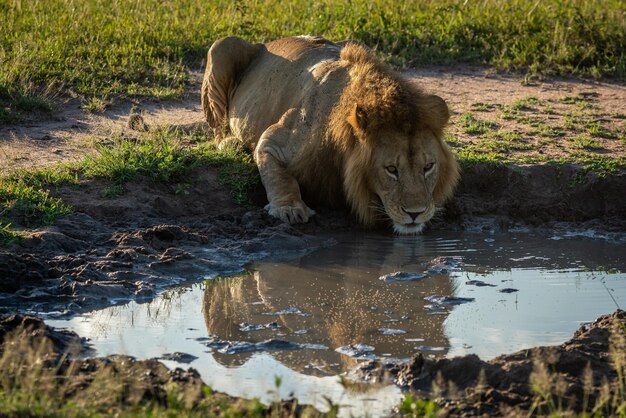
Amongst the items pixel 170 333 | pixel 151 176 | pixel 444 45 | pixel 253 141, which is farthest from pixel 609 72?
pixel 170 333

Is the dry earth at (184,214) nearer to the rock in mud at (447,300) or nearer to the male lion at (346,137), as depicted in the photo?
the male lion at (346,137)

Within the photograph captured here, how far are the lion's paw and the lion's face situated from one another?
24.9 inches

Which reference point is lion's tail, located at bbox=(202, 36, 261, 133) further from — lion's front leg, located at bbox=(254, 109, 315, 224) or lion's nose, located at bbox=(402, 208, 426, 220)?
lion's nose, located at bbox=(402, 208, 426, 220)

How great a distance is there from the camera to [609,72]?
37.5 ft

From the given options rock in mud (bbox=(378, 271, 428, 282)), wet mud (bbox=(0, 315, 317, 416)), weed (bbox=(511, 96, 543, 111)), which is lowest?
rock in mud (bbox=(378, 271, 428, 282))

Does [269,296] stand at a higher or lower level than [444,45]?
lower

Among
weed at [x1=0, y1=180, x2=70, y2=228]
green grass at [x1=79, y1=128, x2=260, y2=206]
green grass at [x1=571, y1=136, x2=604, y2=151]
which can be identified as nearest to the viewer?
weed at [x1=0, y1=180, x2=70, y2=228]

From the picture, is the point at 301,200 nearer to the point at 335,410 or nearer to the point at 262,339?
the point at 262,339

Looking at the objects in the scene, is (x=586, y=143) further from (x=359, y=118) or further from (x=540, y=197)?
(x=359, y=118)

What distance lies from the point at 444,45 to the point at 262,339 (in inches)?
266

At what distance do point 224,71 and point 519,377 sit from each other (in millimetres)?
5484

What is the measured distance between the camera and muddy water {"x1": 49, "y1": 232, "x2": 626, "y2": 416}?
5.41 meters

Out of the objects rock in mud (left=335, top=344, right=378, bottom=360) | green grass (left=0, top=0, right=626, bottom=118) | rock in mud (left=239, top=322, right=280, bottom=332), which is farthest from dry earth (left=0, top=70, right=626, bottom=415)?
rock in mud (left=239, top=322, right=280, bottom=332)

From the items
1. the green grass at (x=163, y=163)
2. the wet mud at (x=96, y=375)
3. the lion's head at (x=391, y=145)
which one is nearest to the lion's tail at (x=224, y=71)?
the green grass at (x=163, y=163)
